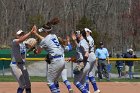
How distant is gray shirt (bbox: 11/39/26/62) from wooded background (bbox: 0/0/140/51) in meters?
55.8

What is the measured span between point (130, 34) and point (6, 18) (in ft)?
81.5

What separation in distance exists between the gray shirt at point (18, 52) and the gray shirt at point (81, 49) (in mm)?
1660

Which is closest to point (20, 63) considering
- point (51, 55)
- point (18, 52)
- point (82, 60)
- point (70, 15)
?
point (18, 52)

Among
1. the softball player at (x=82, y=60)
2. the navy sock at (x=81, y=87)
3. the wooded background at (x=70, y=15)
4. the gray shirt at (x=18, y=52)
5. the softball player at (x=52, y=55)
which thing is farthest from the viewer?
the wooded background at (x=70, y=15)

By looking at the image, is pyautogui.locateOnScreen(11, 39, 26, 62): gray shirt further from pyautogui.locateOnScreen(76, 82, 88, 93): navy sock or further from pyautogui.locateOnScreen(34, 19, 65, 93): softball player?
pyautogui.locateOnScreen(76, 82, 88, 93): navy sock


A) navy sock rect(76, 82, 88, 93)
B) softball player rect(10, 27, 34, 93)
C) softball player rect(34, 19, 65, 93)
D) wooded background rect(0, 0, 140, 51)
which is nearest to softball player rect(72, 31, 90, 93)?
navy sock rect(76, 82, 88, 93)

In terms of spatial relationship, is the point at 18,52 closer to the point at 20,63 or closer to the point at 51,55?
the point at 20,63

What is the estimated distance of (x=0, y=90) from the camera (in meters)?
16.6

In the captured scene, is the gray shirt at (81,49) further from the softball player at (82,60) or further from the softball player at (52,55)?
the softball player at (52,55)

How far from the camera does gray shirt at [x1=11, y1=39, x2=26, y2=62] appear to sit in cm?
1201

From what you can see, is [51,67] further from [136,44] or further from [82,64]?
[136,44]

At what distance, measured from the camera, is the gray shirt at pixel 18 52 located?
12.0 metres

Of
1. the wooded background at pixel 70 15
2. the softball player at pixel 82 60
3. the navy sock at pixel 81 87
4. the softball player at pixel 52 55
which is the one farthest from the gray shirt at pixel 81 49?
the wooded background at pixel 70 15

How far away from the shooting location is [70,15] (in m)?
78.3
